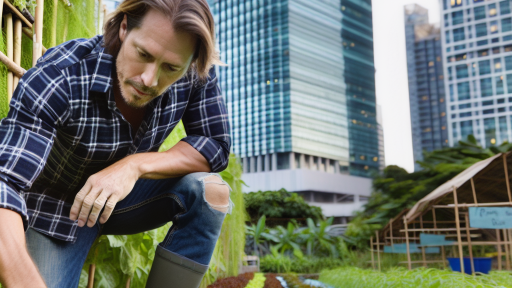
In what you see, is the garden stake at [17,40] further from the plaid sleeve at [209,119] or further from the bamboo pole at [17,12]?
the plaid sleeve at [209,119]

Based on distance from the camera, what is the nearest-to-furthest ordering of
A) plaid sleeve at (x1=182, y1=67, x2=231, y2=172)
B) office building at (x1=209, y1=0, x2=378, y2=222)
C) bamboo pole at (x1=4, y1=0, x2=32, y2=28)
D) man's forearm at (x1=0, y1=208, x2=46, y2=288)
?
1. man's forearm at (x1=0, y1=208, x2=46, y2=288)
2. plaid sleeve at (x1=182, y1=67, x2=231, y2=172)
3. bamboo pole at (x1=4, y1=0, x2=32, y2=28)
4. office building at (x1=209, y1=0, x2=378, y2=222)

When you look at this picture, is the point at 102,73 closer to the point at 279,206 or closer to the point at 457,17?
the point at 279,206

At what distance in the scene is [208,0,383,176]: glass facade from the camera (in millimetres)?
33688

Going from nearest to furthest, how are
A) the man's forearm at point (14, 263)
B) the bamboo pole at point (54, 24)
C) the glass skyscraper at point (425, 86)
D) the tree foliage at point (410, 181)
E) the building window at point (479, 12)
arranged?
the man's forearm at point (14, 263) < the bamboo pole at point (54, 24) < the tree foliage at point (410, 181) < the building window at point (479, 12) < the glass skyscraper at point (425, 86)

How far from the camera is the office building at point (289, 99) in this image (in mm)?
33562

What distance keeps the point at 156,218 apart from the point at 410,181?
1155cm

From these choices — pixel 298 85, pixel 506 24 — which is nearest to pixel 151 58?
pixel 506 24

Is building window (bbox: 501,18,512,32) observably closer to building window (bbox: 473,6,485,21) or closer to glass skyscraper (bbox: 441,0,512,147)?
glass skyscraper (bbox: 441,0,512,147)

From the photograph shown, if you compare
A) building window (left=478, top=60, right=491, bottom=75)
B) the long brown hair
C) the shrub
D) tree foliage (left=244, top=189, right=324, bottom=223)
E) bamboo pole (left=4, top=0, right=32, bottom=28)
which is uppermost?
building window (left=478, top=60, right=491, bottom=75)

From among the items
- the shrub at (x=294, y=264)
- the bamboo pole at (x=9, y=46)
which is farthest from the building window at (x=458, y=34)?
the bamboo pole at (x=9, y=46)

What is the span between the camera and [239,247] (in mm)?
4496

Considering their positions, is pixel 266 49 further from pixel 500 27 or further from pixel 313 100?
Result: pixel 500 27

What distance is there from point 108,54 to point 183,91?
171 millimetres

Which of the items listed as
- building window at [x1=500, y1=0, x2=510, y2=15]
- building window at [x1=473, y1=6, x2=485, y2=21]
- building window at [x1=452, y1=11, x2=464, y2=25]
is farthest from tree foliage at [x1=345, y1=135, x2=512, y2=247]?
building window at [x1=500, y1=0, x2=510, y2=15]
